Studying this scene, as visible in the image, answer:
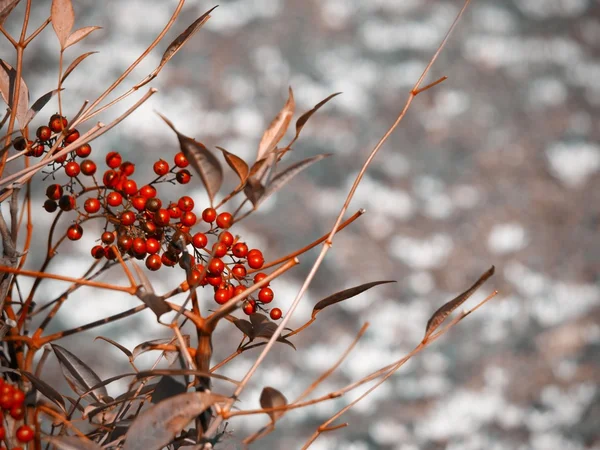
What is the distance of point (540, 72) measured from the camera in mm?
808

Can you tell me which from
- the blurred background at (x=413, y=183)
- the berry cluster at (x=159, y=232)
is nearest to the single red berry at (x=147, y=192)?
the berry cluster at (x=159, y=232)

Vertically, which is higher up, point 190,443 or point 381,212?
point 381,212

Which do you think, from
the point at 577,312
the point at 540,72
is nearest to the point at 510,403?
the point at 577,312

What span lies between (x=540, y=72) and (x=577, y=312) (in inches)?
11.5

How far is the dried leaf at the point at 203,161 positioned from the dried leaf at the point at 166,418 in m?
0.06

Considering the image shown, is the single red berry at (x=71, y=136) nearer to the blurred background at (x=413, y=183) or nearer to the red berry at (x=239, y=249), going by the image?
the red berry at (x=239, y=249)

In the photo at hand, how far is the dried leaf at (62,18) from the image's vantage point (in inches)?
9.5

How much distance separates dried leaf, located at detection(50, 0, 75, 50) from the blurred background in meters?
0.45

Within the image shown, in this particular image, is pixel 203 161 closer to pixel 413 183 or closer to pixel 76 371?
pixel 76 371

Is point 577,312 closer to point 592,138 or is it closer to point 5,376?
point 592,138

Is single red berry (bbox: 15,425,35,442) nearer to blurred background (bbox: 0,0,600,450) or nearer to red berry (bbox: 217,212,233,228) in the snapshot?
red berry (bbox: 217,212,233,228)

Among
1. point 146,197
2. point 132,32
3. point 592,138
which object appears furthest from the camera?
point 592,138

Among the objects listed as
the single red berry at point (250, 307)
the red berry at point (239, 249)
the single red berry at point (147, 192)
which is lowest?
the single red berry at point (250, 307)

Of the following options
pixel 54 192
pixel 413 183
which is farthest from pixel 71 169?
pixel 413 183
